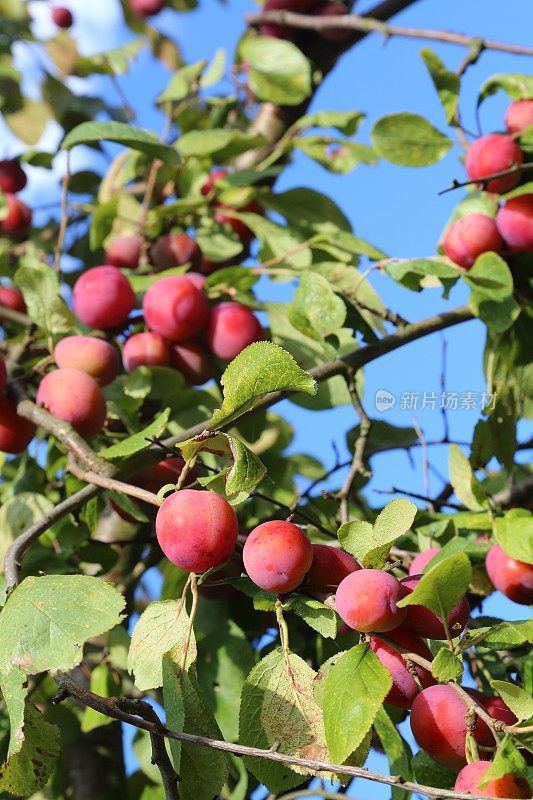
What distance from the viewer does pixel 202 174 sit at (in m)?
1.39

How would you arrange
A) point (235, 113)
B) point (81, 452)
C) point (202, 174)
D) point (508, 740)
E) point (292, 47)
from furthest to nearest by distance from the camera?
1. point (235, 113)
2. point (292, 47)
3. point (202, 174)
4. point (81, 452)
5. point (508, 740)

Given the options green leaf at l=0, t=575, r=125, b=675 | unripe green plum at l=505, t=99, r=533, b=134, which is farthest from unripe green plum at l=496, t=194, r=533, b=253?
green leaf at l=0, t=575, r=125, b=675

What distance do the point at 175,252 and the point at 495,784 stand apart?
0.88 metres

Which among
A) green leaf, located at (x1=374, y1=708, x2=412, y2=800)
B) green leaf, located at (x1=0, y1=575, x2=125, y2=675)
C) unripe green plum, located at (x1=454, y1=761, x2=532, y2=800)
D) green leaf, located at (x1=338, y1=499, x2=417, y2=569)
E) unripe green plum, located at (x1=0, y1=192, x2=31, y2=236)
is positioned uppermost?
green leaf, located at (x1=338, y1=499, x2=417, y2=569)

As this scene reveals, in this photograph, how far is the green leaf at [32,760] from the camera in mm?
650

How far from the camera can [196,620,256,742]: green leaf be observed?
95cm

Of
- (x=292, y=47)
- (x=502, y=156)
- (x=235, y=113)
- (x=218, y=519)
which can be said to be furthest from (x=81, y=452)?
(x=235, y=113)

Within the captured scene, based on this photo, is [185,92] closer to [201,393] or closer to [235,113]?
[235,113]

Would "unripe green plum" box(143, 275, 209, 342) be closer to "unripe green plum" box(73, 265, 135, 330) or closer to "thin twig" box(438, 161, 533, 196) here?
"unripe green plum" box(73, 265, 135, 330)

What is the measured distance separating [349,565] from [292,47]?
3.72 ft

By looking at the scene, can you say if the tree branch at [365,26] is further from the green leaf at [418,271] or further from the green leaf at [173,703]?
the green leaf at [173,703]

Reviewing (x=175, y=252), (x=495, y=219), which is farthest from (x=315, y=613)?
(x=175, y=252)

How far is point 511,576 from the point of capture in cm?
91

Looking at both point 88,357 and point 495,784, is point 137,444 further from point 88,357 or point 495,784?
point 495,784
